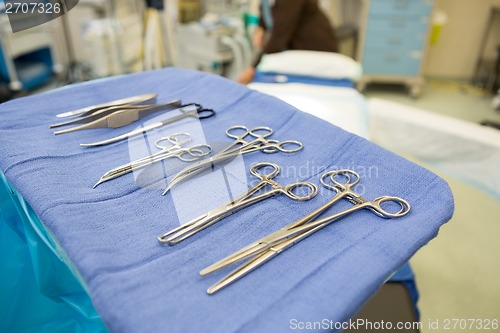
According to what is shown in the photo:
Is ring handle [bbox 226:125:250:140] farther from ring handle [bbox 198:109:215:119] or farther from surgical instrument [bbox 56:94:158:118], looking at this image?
surgical instrument [bbox 56:94:158:118]

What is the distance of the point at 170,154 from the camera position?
33.8 inches

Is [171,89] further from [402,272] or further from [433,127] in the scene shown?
[433,127]

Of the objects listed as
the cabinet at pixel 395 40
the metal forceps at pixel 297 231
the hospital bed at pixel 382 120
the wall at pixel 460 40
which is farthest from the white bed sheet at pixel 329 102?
the wall at pixel 460 40

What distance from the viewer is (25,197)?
713 mm

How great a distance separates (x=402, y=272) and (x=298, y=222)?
2.40ft

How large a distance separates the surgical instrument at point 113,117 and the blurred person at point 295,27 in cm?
143

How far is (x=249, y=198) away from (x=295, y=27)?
2.01 m

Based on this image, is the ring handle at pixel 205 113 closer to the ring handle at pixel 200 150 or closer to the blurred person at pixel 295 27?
the ring handle at pixel 200 150

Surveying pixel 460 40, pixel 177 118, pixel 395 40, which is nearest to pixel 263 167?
pixel 177 118

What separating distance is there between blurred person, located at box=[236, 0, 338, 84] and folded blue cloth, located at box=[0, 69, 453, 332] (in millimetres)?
1524

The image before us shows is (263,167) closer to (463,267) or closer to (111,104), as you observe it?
(111,104)

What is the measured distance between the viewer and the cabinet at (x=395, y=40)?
302cm

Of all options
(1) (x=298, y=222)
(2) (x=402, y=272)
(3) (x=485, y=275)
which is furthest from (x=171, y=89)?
(3) (x=485, y=275)

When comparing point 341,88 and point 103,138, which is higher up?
point 103,138
